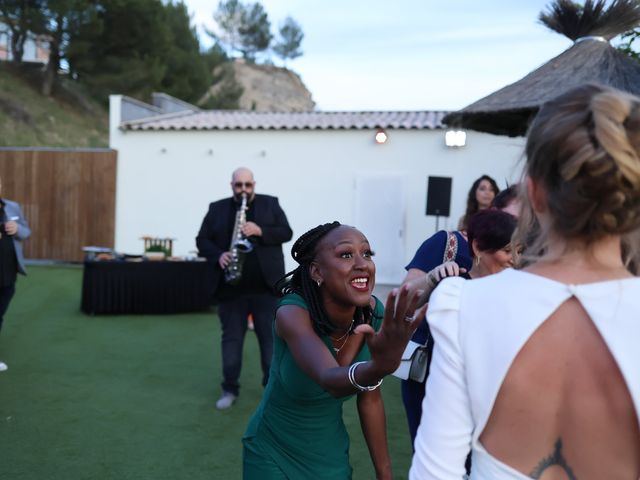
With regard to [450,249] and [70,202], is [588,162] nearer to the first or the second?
[450,249]

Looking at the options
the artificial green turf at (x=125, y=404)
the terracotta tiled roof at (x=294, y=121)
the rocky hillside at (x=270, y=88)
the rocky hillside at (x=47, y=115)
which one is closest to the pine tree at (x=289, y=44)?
the rocky hillside at (x=270, y=88)

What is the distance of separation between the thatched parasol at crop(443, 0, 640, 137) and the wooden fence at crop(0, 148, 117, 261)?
38.3 ft

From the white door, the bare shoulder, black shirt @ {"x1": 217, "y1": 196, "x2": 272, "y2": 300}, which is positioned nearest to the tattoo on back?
the bare shoulder

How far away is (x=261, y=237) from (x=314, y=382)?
3.96 metres

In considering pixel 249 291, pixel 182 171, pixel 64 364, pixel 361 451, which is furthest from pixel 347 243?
pixel 182 171

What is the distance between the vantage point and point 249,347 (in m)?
8.38

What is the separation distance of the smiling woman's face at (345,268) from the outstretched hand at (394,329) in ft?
2.11

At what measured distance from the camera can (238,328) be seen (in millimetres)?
6145

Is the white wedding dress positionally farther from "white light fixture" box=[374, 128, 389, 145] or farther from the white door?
"white light fixture" box=[374, 128, 389, 145]

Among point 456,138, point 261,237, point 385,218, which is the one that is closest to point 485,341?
point 261,237

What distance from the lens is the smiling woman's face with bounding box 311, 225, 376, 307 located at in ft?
8.27

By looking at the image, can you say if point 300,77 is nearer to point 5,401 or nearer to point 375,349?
point 5,401

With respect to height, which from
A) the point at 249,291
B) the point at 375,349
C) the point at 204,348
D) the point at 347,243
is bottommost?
the point at 204,348

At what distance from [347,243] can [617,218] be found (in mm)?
1376
